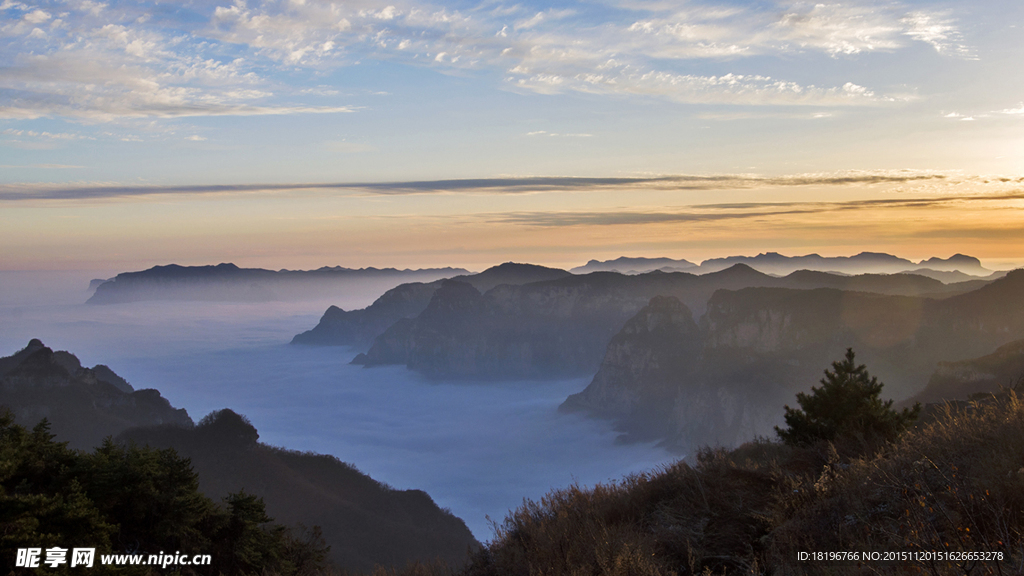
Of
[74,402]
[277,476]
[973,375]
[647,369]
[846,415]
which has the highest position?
[846,415]

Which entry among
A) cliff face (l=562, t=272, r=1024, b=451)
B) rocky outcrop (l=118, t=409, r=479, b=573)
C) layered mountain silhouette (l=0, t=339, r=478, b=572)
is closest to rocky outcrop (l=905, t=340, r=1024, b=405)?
cliff face (l=562, t=272, r=1024, b=451)

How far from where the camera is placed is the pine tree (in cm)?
1375

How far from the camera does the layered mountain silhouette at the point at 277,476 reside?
5772 cm

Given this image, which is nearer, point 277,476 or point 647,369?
point 277,476

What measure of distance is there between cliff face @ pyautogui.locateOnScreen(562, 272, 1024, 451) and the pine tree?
203ft

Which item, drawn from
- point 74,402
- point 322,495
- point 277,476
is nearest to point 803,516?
point 322,495

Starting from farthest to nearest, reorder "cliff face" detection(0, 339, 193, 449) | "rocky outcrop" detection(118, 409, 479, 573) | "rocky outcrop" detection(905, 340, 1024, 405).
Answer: "cliff face" detection(0, 339, 193, 449) → "rocky outcrop" detection(905, 340, 1024, 405) → "rocky outcrop" detection(118, 409, 479, 573)

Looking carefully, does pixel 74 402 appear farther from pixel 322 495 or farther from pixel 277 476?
pixel 322 495

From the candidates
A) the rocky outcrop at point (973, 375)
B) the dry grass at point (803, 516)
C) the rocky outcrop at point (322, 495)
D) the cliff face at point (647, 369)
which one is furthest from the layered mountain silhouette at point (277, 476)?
the cliff face at point (647, 369)

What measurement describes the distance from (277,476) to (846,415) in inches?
2756

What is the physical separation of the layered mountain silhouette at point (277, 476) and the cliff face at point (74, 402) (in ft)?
0.54

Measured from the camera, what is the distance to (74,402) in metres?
103

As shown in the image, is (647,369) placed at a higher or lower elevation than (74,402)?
lower

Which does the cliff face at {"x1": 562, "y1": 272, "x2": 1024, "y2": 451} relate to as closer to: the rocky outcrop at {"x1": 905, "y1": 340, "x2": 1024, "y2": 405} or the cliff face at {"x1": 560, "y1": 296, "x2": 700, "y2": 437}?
the rocky outcrop at {"x1": 905, "y1": 340, "x2": 1024, "y2": 405}
